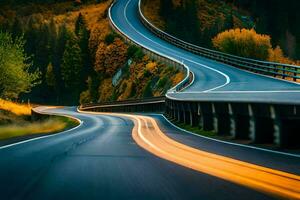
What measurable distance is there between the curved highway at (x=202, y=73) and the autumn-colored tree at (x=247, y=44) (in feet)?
21.9

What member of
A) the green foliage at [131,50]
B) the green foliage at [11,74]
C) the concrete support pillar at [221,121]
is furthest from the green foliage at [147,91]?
the concrete support pillar at [221,121]

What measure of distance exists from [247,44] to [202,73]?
2119 centimetres

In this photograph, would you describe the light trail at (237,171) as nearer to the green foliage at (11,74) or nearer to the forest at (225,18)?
the green foliage at (11,74)

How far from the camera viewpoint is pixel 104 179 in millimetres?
7523

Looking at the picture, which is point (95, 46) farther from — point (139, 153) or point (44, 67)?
point (139, 153)

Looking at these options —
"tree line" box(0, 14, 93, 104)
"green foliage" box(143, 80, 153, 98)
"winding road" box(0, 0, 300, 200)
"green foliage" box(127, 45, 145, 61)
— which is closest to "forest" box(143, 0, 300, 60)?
"tree line" box(0, 14, 93, 104)

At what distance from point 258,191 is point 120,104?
187ft

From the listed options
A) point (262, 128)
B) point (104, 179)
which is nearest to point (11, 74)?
point (262, 128)

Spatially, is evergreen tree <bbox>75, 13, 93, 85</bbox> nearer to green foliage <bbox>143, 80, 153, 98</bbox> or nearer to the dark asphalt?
green foliage <bbox>143, 80, 153, 98</bbox>

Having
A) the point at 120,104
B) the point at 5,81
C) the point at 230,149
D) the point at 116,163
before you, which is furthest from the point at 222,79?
the point at 116,163

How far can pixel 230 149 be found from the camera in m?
12.5

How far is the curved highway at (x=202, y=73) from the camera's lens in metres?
23.5

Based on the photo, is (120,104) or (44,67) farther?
(44,67)

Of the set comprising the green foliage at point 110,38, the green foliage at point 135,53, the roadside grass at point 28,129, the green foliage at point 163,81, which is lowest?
the roadside grass at point 28,129
